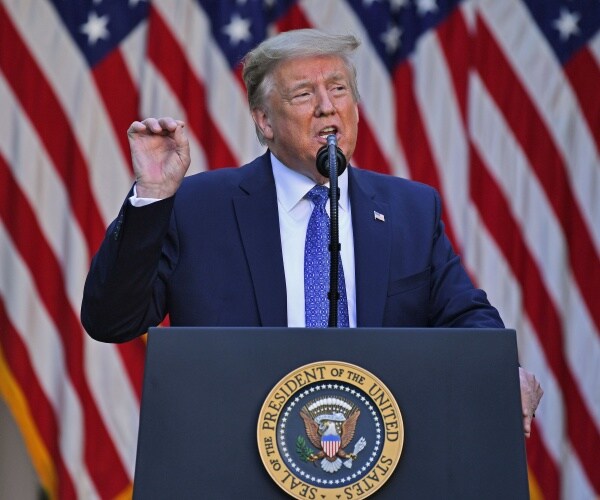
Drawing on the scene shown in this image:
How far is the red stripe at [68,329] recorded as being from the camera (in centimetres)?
440

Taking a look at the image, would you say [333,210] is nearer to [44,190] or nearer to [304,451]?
[304,451]

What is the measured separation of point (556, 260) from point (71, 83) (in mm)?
2054

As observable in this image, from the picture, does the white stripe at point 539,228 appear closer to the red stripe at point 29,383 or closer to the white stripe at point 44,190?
the white stripe at point 44,190

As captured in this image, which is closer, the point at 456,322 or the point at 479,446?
the point at 479,446

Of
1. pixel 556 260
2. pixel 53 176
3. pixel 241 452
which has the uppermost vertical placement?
pixel 53 176

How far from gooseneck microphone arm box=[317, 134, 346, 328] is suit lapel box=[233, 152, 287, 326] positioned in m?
0.41

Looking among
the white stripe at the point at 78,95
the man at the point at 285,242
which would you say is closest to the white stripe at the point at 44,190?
the white stripe at the point at 78,95

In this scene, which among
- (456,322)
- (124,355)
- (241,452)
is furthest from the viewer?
(124,355)

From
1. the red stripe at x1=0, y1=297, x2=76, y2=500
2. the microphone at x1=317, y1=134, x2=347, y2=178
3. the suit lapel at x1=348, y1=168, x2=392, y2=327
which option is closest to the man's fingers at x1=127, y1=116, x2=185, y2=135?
the microphone at x1=317, y1=134, x2=347, y2=178

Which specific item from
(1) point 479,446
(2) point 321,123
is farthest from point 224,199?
(1) point 479,446

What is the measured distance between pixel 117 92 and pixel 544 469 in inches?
88.6

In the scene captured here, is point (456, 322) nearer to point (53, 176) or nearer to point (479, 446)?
point (479, 446)

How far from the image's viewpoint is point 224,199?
260cm

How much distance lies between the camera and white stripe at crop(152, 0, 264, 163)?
178 inches
